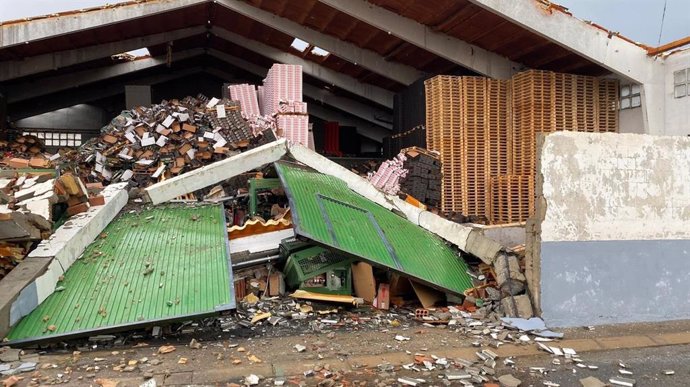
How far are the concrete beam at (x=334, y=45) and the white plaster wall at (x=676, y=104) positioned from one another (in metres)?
7.32

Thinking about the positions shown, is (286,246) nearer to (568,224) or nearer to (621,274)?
(568,224)

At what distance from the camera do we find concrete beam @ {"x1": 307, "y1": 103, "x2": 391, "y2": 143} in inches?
913

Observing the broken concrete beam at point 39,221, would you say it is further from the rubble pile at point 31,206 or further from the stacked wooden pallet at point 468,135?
the stacked wooden pallet at point 468,135

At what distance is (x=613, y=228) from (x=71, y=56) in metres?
16.8

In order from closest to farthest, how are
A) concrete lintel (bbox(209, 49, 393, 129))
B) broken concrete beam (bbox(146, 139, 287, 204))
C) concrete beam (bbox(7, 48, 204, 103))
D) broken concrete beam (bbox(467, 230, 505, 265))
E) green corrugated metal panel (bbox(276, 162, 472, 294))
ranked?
green corrugated metal panel (bbox(276, 162, 472, 294)) → broken concrete beam (bbox(467, 230, 505, 265)) → broken concrete beam (bbox(146, 139, 287, 204)) → concrete beam (bbox(7, 48, 204, 103)) → concrete lintel (bbox(209, 49, 393, 129))

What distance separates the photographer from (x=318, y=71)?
18.7m

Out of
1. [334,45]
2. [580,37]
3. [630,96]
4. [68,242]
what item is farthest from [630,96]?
[68,242]

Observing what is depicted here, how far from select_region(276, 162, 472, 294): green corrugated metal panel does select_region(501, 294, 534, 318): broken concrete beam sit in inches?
33.3

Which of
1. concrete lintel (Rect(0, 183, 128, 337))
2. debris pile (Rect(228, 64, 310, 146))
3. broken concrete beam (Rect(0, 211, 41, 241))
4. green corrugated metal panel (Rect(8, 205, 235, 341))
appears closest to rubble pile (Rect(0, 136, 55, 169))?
debris pile (Rect(228, 64, 310, 146))

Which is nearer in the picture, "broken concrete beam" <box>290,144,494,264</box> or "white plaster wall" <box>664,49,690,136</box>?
"broken concrete beam" <box>290,144,494,264</box>

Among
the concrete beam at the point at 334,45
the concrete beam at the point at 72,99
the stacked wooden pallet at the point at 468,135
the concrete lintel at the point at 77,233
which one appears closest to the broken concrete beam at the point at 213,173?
the concrete lintel at the point at 77,233

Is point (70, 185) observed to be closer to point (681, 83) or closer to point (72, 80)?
point (681, 83)

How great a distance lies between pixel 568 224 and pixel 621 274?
42.9 inches

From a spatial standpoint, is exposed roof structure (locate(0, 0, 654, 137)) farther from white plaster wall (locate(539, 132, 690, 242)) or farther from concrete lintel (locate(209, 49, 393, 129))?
white plaster wall (locate(539, 132, 690, 242))
